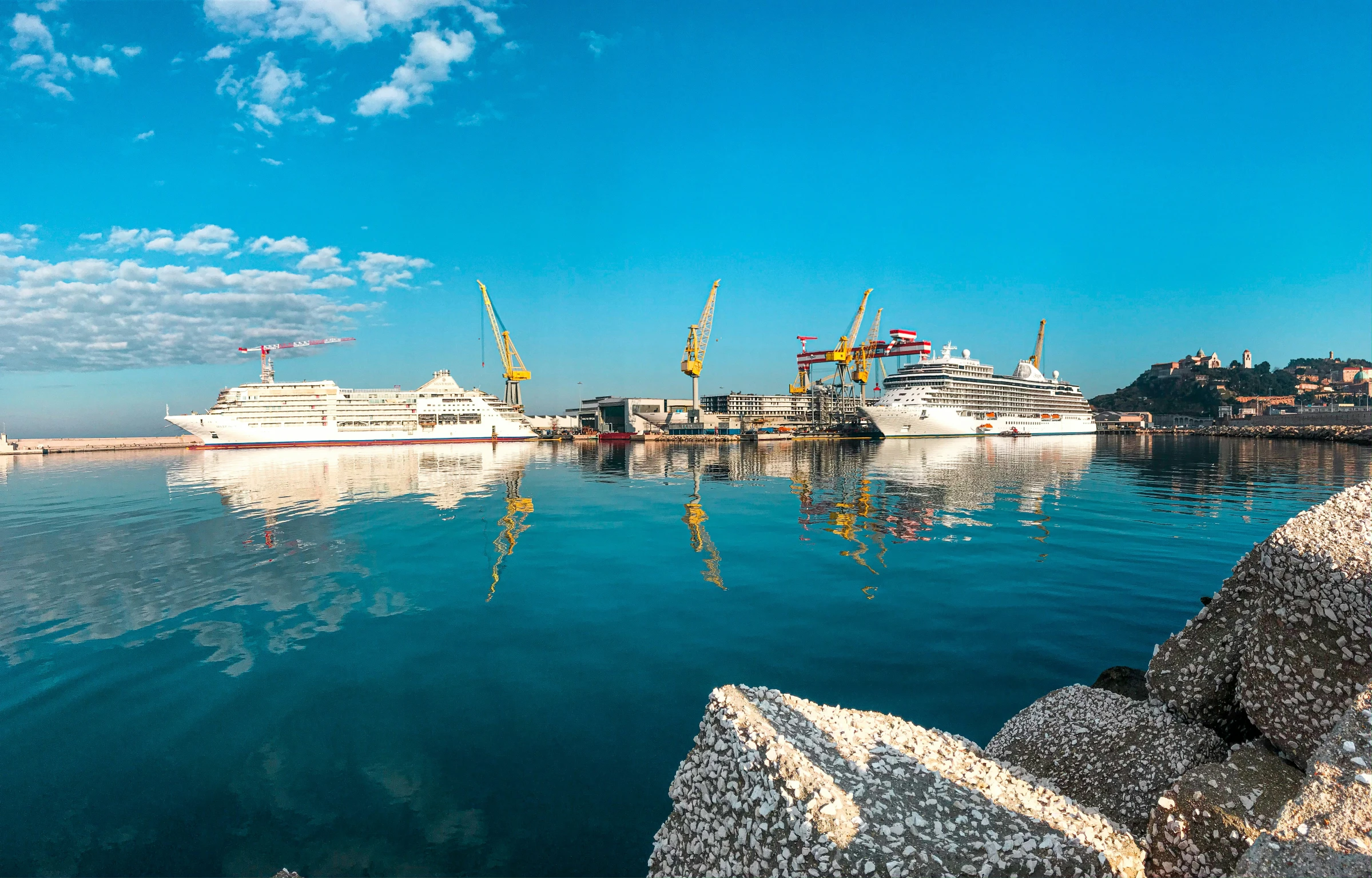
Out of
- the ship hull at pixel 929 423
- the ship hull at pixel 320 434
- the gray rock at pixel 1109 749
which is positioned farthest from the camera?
the ship hull at pixel 929 423

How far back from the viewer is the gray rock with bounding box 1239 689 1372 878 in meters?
2.96

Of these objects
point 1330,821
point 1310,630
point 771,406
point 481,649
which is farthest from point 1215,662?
point 771,406

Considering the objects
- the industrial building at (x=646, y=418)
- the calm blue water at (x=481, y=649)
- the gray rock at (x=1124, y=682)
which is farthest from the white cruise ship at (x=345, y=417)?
the gray rock at (x=1124, y=682)

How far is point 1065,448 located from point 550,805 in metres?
89.1

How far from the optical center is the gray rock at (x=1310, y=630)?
168 inches

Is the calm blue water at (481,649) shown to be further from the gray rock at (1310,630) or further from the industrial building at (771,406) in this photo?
the industrial building at (771,406)

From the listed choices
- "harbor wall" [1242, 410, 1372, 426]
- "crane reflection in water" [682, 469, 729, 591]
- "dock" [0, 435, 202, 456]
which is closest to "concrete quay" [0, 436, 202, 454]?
"dock" [0, 435, 202, 456]

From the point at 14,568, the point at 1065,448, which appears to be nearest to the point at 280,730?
the point at 14,568

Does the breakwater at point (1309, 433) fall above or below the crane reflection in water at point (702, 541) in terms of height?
above

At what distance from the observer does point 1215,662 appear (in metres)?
5.53

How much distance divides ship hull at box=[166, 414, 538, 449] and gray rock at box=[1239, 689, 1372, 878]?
378 feet

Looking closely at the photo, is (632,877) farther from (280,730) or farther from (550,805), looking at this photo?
(280,730)

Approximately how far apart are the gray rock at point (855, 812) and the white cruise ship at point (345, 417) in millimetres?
113431

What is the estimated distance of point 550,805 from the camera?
265 inches
